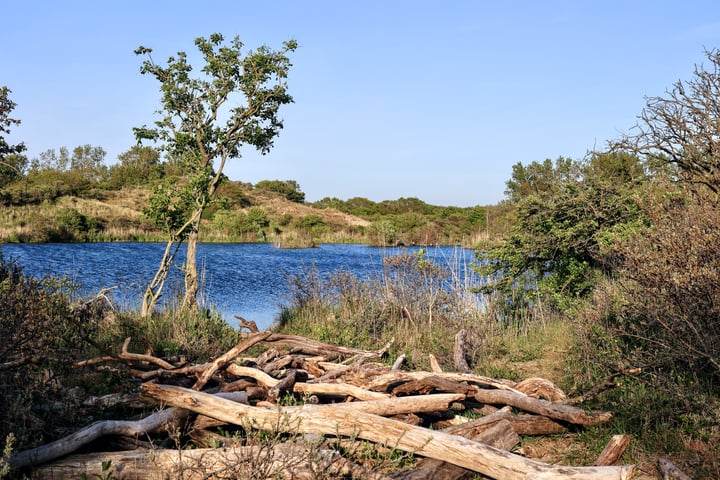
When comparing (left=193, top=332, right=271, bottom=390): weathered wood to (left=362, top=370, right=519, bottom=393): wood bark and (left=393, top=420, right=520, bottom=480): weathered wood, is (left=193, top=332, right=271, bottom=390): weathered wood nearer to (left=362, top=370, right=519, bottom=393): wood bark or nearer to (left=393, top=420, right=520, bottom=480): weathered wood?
(left=362, top=370, right=519, bottom=393): wood bark

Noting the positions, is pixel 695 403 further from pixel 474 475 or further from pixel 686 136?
pixel 686 136

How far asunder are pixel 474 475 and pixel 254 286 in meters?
15.0

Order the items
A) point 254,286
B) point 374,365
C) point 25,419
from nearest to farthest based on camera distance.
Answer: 1. point 25,419
2. point 374,365
3. point 254,286

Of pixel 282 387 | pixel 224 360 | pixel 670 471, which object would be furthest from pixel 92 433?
pixel 670 471

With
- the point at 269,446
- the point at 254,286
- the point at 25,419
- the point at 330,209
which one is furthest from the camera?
the point at 330,209

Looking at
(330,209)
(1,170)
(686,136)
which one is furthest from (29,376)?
(330,209)

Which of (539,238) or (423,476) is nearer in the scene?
(423,476)

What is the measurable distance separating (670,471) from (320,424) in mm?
2365

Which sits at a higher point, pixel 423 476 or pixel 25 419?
pixel 25 419

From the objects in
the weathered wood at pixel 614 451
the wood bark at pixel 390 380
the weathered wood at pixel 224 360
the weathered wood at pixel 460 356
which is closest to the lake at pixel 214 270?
the weathered wood at pixel 460 356

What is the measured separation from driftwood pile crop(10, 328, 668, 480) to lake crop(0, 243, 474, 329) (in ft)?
13.7

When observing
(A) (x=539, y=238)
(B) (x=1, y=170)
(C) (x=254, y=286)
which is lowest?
(C) (x=254, y=286)

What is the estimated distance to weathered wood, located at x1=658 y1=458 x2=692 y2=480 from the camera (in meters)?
3.64

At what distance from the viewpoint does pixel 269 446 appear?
10.9 feet
